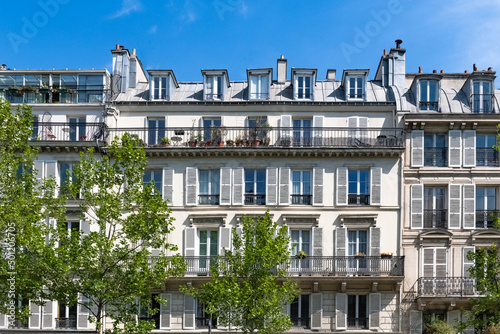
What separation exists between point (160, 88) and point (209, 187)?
5354 millimetres

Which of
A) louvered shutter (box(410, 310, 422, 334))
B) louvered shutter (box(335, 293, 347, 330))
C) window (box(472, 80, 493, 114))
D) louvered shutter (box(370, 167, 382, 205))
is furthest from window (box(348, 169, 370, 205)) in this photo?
window (box(472, 80, 493, 114))

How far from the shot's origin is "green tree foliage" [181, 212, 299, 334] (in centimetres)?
2434

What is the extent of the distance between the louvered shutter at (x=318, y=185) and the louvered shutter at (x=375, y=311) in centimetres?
462

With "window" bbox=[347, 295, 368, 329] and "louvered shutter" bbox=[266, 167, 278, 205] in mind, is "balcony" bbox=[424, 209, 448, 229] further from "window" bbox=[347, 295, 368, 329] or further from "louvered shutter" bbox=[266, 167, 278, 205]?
"louvered shutter" bbox=[266, 167, 278, 205]

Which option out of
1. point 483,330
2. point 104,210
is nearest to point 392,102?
point 483,330

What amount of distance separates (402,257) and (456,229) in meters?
2.85

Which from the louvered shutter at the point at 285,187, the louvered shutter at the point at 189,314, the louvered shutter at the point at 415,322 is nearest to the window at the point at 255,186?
the louvered shutter at the point at 285,187

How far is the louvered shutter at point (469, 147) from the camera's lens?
29797 millimetres

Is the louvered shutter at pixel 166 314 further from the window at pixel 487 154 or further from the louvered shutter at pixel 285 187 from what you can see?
the window at pixel 487 154

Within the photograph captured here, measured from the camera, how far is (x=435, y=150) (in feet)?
98.7

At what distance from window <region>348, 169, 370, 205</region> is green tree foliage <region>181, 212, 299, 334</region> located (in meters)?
5.26

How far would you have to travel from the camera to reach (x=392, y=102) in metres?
30.7

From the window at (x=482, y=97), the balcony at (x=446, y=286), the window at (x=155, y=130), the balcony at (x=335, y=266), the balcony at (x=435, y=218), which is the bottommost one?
the balcony at (x=446, y=286)

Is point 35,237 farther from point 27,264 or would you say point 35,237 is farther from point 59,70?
point 59,70
